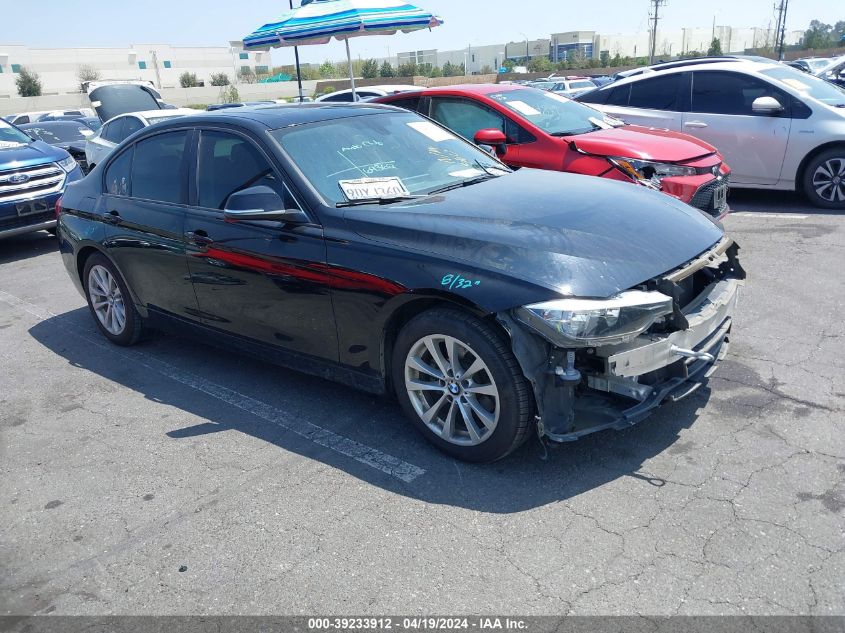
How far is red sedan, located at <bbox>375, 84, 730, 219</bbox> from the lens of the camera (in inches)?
261

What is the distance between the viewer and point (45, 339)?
19.8 ft

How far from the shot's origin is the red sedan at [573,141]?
6.63 metres

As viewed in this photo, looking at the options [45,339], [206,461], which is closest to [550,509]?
[206,461]

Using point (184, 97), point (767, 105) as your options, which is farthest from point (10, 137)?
point (184, 97)

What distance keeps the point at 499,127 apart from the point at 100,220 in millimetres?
3926

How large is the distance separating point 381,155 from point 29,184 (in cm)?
681

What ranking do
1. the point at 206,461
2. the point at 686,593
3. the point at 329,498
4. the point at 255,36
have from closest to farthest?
the point at 686,593, the point at 329,498, the point at 206,461, the point at 255,36

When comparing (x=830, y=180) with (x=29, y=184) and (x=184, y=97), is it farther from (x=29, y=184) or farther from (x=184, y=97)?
(x=184, y=97)

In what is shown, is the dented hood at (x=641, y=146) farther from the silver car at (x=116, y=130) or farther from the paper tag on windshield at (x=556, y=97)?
the silver car at (x=116, y=130)

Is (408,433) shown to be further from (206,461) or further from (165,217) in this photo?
(165,217)

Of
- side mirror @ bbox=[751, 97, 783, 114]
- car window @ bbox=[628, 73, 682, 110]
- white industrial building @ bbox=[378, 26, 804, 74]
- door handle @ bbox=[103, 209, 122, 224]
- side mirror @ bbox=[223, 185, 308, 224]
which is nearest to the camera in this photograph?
side mirror @ bbox=[223, 185, 308, 224]

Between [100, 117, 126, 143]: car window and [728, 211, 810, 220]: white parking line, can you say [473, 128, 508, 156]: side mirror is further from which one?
[100, 117, 126, 143]: car window

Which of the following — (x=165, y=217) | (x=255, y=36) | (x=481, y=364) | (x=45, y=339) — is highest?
(x=255, y=36)

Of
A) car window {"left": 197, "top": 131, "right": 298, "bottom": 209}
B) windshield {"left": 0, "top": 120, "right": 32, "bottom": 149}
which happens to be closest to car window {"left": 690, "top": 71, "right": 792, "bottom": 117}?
car window {"left": 197, "top": 131, "right": 298, "bottom": 209}
